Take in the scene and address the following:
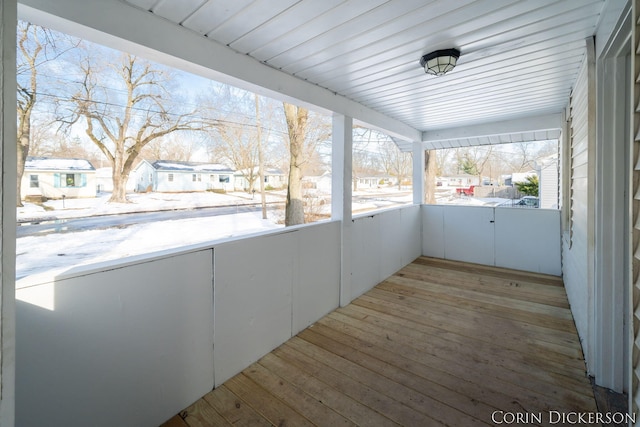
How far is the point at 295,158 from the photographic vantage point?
527 cm

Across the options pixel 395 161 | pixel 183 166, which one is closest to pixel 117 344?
pixel 183 166

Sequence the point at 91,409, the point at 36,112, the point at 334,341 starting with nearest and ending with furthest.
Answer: the point at 91,409 < the point at 36,112 < the point at 334,341

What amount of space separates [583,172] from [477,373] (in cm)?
183

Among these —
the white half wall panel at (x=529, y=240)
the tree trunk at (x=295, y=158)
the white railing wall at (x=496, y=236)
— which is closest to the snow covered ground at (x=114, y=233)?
the tree trunk at (x=295, y=158)

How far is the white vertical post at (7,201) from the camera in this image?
82cm

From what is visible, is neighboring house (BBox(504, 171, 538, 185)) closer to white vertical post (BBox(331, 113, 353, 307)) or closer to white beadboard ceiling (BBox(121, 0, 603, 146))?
white beadboard ceiling (BBox(121, 0, 603, 146))

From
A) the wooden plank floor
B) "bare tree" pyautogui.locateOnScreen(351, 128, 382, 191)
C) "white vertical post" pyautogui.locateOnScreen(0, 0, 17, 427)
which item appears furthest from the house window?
"bare tree" pyautogui.locateOnScreen(351, 128, 382, 191)

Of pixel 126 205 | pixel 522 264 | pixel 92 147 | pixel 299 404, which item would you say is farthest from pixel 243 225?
pixel 522 264

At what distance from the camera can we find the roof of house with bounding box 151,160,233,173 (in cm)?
235

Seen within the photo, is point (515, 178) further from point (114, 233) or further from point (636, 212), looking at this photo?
point (114, 233)

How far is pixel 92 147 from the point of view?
6.46ft

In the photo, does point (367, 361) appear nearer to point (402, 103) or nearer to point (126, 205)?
point (126, 205)

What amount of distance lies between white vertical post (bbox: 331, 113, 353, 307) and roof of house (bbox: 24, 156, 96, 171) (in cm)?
212

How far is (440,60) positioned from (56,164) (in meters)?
2.64
